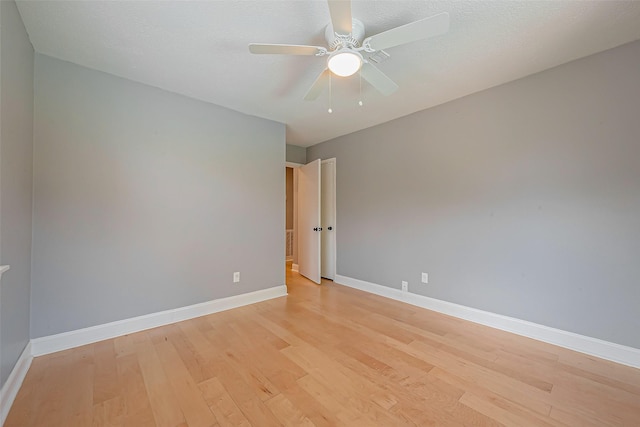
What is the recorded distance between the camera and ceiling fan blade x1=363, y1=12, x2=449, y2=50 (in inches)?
53.3

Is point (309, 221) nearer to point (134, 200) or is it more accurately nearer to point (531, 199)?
point (134, 200)

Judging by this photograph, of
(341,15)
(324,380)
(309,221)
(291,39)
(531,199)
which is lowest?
(324,380)

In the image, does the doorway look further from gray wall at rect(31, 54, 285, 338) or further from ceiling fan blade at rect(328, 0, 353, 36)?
ceiling fan blade at rect(328, 0, 353, 36)

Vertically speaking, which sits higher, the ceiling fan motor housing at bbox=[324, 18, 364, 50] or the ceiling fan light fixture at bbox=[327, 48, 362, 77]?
the ceiling fan motor housing at bbox=[324, 18, 364, 50]

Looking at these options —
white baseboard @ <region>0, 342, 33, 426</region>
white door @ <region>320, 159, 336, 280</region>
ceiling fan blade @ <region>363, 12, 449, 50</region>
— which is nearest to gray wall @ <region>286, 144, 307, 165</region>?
white door @ <region>320, 159, 336, 280</region>

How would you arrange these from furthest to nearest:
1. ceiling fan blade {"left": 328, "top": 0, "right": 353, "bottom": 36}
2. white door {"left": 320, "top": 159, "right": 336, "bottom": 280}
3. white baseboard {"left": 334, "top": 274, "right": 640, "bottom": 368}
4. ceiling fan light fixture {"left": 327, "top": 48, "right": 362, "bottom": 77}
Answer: white door {"left": 320, "top": 159, "right": 336, "bottom": 280}
white baseboard {"left": 334, "top": 274, "right": 640, "bottom": 368}
ceiling fan light fixture {"left": 327, "top": 48, "right": 362, "bottom": 77}
ceiling fan blade {"left": 328, "top": 0, "right": 353, "bottom": 36}

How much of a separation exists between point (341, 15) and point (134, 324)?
3079 mm

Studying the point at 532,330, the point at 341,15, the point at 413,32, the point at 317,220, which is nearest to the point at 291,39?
the point at 341,15

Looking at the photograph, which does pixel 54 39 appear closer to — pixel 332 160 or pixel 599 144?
pixel 332 160

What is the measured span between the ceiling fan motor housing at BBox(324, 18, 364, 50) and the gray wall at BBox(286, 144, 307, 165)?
297 centimetres

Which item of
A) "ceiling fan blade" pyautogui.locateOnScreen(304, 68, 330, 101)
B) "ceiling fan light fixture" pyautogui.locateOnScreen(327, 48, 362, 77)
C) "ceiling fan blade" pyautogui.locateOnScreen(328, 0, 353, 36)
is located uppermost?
"ceiling fan blade" pyautogui.locateOnScreen(328, 0, 353, 36)

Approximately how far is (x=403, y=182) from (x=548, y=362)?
2.24m

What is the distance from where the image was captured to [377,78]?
1969 mm

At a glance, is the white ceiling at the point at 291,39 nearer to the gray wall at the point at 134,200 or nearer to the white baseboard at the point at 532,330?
the gray wall at the point at 134,200
